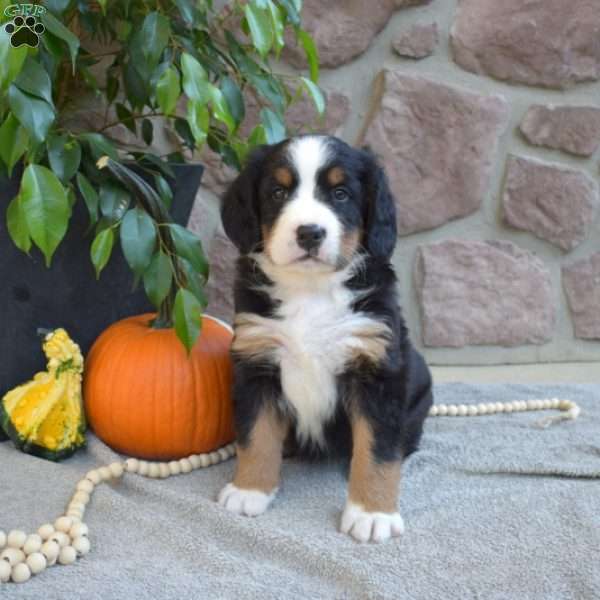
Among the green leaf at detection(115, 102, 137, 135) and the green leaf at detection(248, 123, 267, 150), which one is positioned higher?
the green leaf at detection(248, 123, 267, 150)

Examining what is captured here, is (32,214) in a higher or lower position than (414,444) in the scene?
higher

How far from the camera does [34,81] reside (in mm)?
1412

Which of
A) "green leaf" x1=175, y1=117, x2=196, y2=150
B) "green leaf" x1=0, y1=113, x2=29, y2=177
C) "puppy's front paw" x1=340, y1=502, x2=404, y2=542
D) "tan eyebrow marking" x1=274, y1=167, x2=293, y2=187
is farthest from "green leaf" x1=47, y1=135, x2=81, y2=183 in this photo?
"puppy's front paw" x1=340, y1=502, x2=404, y2=542

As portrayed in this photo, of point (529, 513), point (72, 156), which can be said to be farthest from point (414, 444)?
point (72, 156)

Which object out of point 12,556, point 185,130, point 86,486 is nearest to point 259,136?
point 185,130

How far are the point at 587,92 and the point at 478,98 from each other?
0.44 meters

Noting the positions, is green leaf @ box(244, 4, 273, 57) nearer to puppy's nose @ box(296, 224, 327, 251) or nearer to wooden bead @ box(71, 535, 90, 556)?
puppy's nose @ box(296, 224, 327, 251)

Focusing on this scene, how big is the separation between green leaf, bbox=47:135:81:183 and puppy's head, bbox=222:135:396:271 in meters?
0.35

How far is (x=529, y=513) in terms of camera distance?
157cm

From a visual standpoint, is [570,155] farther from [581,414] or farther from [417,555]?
[417,555]

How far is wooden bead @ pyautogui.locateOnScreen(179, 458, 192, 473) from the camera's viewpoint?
6.02ft

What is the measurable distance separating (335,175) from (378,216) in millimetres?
138

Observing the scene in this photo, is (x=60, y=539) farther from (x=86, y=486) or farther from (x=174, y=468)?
(x=174, y=468)

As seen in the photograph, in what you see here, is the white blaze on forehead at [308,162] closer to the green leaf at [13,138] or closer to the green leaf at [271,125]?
the green leaf at [271,125]
